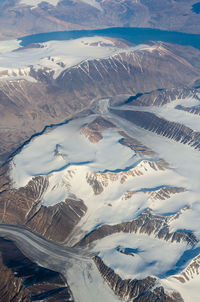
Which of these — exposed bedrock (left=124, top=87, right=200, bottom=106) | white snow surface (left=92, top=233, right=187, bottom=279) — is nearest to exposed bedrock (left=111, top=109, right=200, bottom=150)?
exposed bedrock (left=124, top=87, right=200, bottom=106)

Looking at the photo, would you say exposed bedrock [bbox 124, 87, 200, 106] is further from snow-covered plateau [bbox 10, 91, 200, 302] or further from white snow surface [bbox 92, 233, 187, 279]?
white snow surface [bbox 92, 233, 187, 279]

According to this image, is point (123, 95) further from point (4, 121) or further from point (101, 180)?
point (101, 180)

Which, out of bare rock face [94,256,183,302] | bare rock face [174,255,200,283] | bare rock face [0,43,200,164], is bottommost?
bare rock face [0,43,200,164]

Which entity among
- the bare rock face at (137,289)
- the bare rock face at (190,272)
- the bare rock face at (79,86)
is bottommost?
the bare rock face at (79,86)

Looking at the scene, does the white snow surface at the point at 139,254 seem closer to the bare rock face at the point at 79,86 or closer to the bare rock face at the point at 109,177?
the bare rock face at the point at 109,177

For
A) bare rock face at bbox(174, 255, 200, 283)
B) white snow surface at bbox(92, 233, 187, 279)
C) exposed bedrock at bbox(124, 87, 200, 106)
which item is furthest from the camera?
exposed bedrock at bbox(124, 87, 200, 106)

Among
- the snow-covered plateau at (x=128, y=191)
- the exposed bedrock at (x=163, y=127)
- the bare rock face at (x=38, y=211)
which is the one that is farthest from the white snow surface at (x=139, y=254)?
the exposed bedrock at (x=163, y=127)
